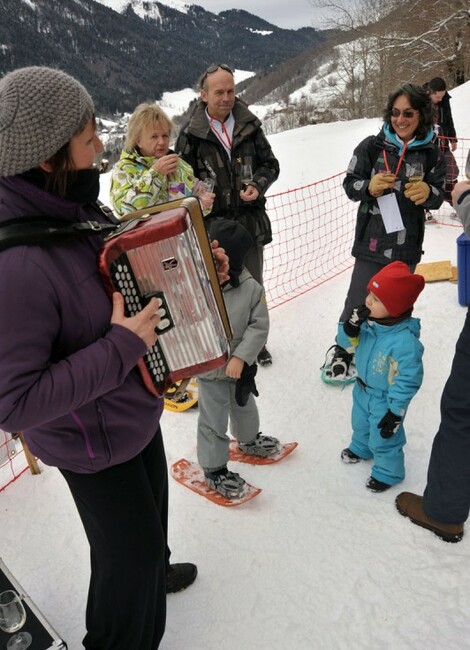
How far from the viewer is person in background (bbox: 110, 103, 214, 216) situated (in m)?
2.77

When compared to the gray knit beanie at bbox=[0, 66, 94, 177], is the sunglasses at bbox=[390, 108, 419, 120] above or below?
below

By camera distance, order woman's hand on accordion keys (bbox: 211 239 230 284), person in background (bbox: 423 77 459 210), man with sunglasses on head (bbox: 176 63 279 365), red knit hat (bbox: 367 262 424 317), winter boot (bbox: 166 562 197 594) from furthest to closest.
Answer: person in background (bbox: 423 77 459 210), man with sunglasses on head (bbox: 176 63 279 365), red knit hat (bbox: 367 262 424 317), winter boot (bbox: 166 562 197 594), woman's hand on accordion keys (bbox: 211 239 230 284)

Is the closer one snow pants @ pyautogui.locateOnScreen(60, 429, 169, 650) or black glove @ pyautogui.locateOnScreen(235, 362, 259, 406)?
snow pants @ pyautogui.locateOnScreen(60, 429, 169, 650)

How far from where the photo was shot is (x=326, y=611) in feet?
6.57

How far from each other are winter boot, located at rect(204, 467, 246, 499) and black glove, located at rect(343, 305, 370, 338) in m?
0.96

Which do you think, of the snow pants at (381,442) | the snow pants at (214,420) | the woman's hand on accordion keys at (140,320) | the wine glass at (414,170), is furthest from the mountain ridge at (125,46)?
the woman's hand on accordion keys at (140,320)

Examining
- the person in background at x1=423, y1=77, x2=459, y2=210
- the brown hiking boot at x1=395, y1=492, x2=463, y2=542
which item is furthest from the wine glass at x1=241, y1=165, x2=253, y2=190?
the person in background at x1=423, y1=77, x2=459, y2=210

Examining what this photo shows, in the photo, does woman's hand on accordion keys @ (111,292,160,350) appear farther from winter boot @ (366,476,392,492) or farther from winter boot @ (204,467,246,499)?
winter boot @ (366,476,392,492)

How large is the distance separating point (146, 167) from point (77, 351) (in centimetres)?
191

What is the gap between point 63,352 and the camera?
1.24 meters

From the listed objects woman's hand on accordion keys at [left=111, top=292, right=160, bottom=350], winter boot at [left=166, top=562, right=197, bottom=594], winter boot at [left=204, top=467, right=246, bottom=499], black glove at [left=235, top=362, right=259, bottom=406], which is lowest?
winter boot at [left=166, top=562, right=197, bottom=594]

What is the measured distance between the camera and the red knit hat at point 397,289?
228 cm

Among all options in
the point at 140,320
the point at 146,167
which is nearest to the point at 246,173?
the point at 146,167

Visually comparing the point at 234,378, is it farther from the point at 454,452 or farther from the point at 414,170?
the point at 414,170
